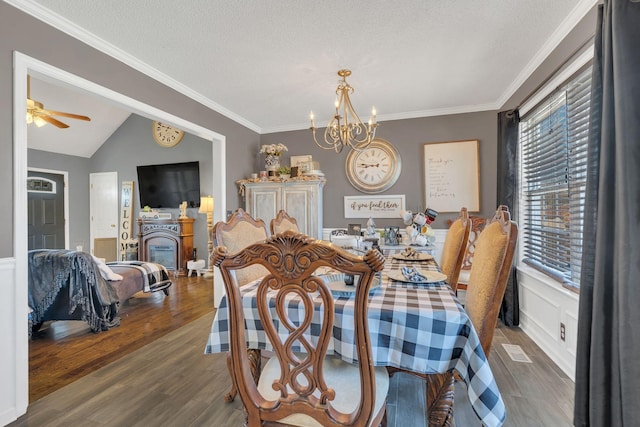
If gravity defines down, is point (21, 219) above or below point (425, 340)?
above

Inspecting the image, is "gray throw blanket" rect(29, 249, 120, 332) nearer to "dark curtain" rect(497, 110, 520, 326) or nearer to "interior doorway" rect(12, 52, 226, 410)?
"interior doorway" rect(12, 52, 226, 410)

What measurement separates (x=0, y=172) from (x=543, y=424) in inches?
130

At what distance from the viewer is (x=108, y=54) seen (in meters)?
2.35

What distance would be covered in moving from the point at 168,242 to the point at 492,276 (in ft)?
18.6

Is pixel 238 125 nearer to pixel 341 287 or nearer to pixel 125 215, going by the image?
pixel 341 287

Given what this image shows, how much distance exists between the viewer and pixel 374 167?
414cm

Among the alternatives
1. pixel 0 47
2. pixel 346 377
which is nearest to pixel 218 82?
pixel 0 47

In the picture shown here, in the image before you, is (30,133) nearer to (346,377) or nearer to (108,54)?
(108,54)

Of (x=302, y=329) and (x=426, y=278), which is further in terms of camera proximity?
(x=426, y=278)

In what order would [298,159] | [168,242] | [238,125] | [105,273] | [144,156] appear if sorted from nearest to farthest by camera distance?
[105,273], [238,125], [298,159], [168,242], [144,156]

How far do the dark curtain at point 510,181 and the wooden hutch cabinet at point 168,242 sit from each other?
5078mm

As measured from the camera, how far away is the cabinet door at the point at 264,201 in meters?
4.07

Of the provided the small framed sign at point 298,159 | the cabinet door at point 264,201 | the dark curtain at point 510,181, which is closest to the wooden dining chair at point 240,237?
the cabinet door at point 264,201

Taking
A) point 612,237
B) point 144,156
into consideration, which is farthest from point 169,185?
point 612,237
